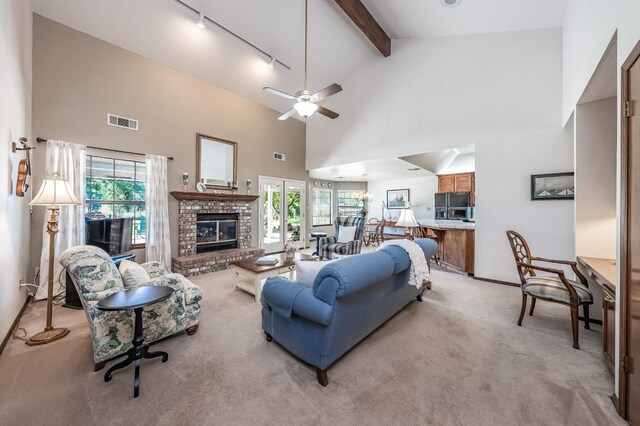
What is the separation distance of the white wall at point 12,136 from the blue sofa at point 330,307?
243 centimetres

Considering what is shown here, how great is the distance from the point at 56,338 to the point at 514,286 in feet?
19.2

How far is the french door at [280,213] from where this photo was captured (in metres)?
6.39

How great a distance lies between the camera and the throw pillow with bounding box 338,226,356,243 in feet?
18.2

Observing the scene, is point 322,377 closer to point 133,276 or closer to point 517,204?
point 133,276

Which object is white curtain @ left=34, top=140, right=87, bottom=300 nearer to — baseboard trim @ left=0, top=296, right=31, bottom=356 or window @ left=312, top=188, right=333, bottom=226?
baseboard trim @ left=0, top=296, right=31, bottom=356

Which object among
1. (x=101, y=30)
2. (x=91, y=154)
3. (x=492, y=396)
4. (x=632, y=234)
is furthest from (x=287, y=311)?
(x=101, y=30)

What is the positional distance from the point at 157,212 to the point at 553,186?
6.50 m

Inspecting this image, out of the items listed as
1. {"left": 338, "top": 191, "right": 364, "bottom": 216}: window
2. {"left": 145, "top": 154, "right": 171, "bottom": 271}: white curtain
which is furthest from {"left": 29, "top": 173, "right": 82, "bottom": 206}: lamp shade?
{"left": 338, "top": 191, "right": 364, "bottom": 216}: window

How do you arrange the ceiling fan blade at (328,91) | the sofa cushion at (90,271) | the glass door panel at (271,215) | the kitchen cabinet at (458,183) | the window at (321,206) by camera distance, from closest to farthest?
the sofa cushion at (90,271), the ceiling fan blade at (328,91), the glass door panel at (271,215), the kitchen cabinet at (458,183), the window at (321,206)

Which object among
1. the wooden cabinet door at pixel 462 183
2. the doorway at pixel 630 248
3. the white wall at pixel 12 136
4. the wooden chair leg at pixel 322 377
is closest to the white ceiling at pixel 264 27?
the white wall at pixel 12 136

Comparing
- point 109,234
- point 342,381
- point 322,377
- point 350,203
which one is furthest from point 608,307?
point 350,203

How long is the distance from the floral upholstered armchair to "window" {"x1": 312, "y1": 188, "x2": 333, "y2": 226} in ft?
22.5

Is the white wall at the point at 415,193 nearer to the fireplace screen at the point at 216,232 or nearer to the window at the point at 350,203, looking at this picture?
the window at the point at 350,203

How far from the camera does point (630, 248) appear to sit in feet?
4.64
